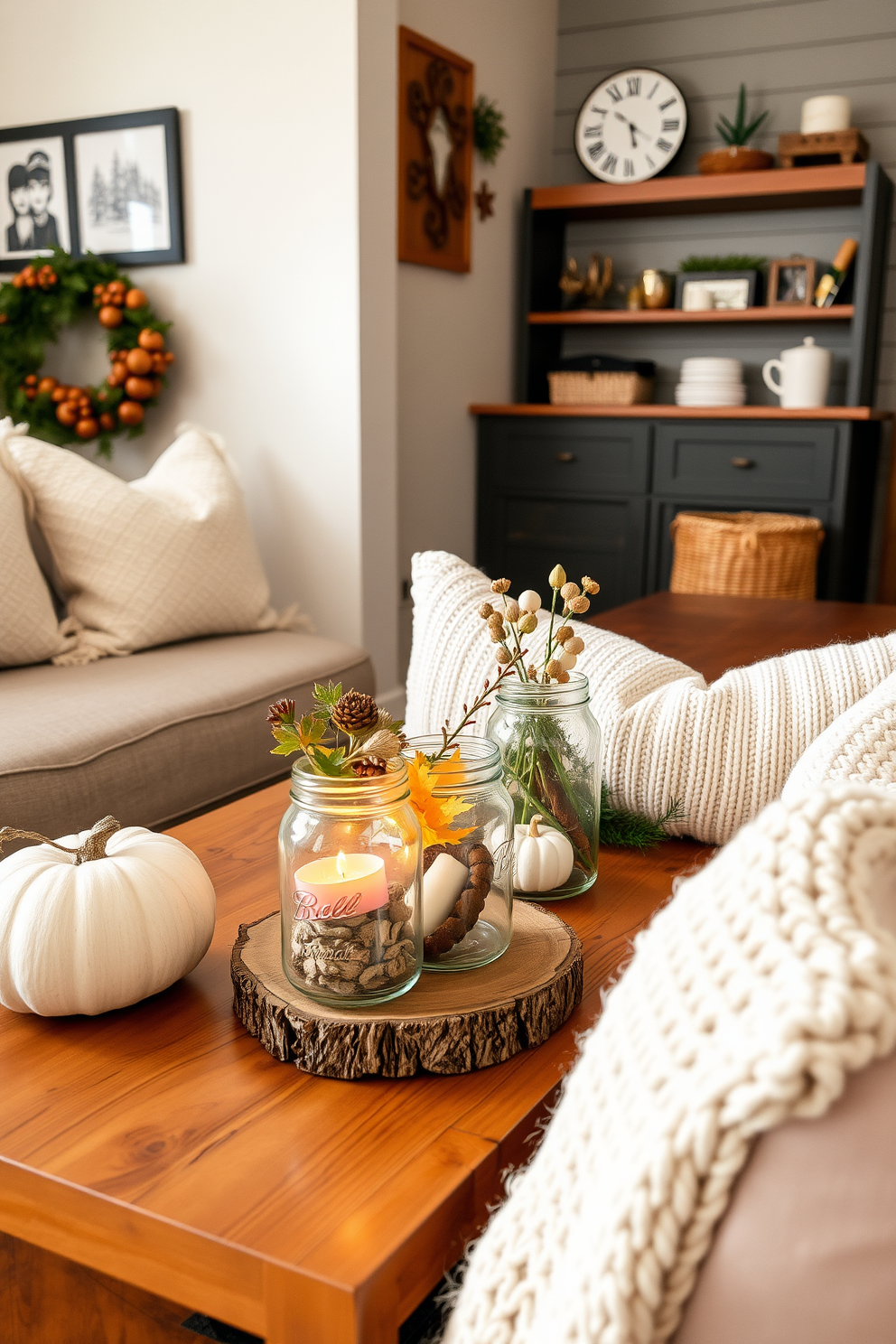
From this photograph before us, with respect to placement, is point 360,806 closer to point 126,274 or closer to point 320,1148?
point 320,1148

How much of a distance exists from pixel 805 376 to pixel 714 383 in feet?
1.00

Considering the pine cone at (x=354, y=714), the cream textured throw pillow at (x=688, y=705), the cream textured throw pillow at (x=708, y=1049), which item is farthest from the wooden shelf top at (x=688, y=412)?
the cream textured throw pillow at (x=708, y=1049)

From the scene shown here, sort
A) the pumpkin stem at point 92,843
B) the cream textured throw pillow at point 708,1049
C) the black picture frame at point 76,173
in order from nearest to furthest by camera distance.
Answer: the cream textured throw pillow at point 708,1049 → the pumpkin stem at point 92,843 → the black picture frame at point 76,173

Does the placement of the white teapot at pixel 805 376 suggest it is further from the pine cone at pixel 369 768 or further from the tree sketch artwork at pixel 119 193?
the pine cone at pixel 369 768

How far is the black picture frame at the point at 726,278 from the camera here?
12.3ft

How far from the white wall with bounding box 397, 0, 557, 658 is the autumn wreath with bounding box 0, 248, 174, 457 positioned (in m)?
0.80

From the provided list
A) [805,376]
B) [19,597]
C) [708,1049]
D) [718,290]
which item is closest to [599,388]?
[718,290]

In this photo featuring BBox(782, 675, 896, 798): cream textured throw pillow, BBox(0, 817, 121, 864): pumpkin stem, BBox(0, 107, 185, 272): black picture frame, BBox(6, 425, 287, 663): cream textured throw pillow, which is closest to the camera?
BBox(782, 675, 896, 798): cream textured throw pillow

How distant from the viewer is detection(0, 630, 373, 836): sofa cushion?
63.6 inches

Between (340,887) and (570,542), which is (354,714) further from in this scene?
(570,542)

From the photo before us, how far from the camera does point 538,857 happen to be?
948 mm

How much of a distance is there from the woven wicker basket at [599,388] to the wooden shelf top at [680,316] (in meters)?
0.20

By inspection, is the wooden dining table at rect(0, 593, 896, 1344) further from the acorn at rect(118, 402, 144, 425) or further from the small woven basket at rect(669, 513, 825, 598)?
the small woven basket at rect(669, 513, 825, 598)

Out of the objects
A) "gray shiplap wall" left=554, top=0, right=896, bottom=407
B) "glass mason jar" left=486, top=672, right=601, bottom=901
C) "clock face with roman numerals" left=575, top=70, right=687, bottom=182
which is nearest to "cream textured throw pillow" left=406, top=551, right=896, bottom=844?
"glass mason jar" left=486, top=672, right=601, bottom=901
